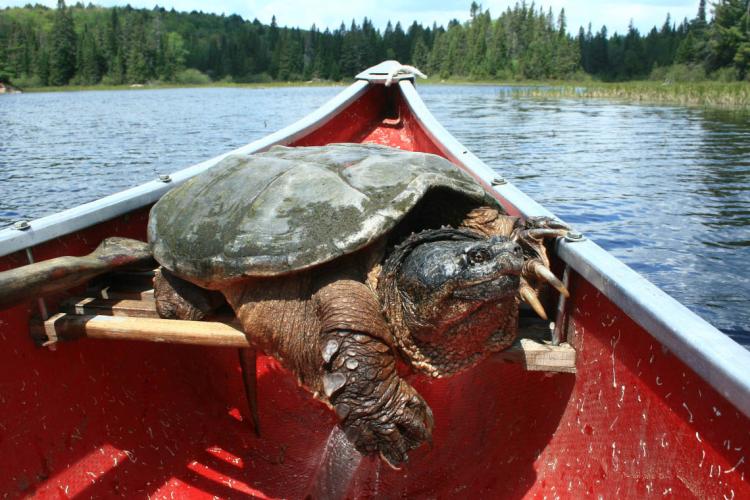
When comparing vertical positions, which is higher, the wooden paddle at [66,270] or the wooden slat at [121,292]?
the wooden paddle at [66,270]

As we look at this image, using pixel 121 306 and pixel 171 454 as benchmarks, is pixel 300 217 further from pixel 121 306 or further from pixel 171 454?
pixel 171 454

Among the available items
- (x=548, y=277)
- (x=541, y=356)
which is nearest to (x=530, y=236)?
(x=548, y=277)

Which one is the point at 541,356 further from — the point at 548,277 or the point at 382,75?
the point at 382,75

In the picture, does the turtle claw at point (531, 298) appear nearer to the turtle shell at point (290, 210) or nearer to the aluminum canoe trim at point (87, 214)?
the turtle shell at point (290, 210)

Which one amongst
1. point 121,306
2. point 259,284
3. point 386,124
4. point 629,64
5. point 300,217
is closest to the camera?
point 300,217

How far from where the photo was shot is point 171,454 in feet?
8.08

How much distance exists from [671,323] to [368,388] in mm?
723

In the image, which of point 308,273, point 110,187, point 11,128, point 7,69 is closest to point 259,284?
point 308,273

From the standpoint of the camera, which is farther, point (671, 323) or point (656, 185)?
point (656, 185)

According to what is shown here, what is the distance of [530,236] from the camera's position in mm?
1910

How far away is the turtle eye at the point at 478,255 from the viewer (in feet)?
4.55

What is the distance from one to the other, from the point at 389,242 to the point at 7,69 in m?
79.8

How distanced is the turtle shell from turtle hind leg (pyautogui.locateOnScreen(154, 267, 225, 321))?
0.13 metres

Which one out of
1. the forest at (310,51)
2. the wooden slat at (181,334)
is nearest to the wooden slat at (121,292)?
the wooden slat at (181,334)
